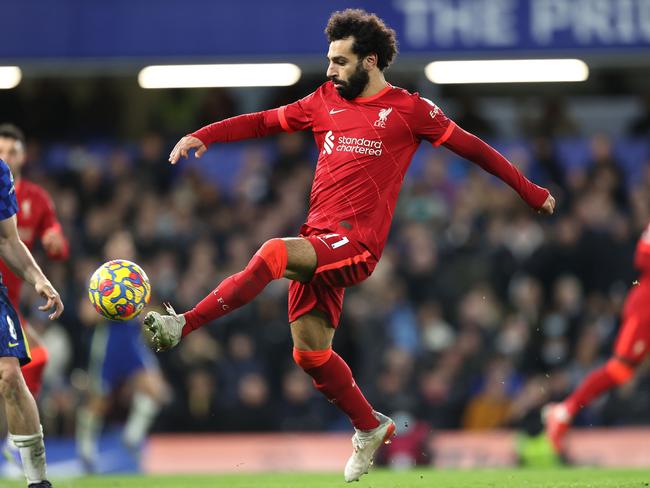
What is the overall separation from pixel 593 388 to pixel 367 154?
15.2 ft

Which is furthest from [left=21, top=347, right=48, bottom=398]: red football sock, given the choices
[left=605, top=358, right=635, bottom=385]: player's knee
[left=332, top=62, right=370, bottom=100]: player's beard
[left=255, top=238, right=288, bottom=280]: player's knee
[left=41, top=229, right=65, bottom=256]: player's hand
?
[left=605, top=358, right=635, bottom=385]: player's knee

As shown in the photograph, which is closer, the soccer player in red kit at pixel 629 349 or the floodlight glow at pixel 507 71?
the soccer player in red kit at pixel 629 349

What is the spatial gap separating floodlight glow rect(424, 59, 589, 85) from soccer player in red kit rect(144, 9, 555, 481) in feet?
28.1

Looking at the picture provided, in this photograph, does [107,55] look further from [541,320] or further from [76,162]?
[541,320]

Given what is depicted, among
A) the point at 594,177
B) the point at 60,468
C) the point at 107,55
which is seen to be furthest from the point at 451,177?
the point at 60,468

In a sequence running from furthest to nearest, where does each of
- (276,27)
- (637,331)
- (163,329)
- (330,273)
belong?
(276,27) < (637,331) < (330,273) < (163,329)

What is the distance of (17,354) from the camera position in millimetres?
6906

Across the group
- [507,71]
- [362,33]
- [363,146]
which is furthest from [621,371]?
[507,71]

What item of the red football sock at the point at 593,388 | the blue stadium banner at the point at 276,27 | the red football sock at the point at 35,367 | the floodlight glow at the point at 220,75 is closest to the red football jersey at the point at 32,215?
the red football sock at the point at 35,367

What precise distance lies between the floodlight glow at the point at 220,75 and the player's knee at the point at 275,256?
9.54m

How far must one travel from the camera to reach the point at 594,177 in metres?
15.7

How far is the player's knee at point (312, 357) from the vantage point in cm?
768

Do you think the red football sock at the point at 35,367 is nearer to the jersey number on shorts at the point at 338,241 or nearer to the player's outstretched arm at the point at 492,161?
the jersey number on shorts at the point at 338,241

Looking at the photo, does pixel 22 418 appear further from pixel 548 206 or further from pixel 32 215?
pixel 548 206
